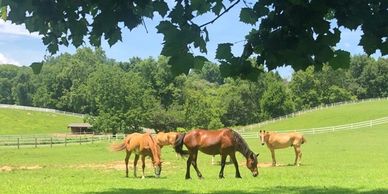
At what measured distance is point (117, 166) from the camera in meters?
21.0

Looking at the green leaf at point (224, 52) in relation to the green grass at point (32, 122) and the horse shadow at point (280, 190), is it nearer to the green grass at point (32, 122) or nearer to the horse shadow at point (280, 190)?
the horse shadow at point (280, 190)

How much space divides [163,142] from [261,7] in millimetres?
25704

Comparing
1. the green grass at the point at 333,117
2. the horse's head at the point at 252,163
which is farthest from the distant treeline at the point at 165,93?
the horse's head at the point at 252,163

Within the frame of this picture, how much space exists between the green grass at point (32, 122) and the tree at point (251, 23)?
72.4 metres

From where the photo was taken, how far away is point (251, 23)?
201 inches

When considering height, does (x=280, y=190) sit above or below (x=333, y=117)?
below

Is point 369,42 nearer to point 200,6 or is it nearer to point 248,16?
point 248,16

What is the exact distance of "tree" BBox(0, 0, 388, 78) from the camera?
15.1 feet

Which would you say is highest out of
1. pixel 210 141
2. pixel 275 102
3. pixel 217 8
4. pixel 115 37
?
pixel 275 102

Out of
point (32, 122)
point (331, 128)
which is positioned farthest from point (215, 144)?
point (32, 122)

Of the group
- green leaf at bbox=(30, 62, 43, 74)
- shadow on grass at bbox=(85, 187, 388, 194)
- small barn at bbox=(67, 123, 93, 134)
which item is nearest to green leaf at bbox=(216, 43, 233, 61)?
green leaf at bbox=(30, 62, 43, 74)

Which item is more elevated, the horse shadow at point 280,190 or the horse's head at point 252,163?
the horse's head at point 252,163

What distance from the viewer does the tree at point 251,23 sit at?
4.60 metres

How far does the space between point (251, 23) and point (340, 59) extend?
3.14 ft
